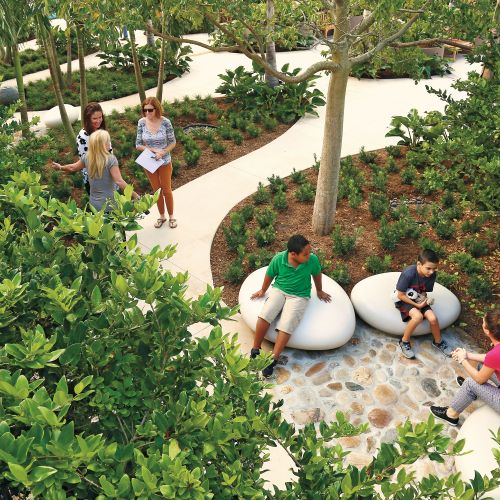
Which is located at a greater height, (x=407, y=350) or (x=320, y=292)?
(x=320, y=292)

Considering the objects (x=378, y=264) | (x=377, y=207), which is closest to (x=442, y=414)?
(x=378, y=264)

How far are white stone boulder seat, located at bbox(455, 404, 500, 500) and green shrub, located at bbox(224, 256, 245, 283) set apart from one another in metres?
2.97

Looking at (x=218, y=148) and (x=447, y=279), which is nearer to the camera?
(x=447, y=279)

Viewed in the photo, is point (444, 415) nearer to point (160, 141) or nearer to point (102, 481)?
point (102, 481)

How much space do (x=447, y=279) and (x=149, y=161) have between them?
3.99 meters

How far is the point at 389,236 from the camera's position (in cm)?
684

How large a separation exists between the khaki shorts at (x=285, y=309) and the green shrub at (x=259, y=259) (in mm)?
1104

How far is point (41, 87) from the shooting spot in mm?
13227

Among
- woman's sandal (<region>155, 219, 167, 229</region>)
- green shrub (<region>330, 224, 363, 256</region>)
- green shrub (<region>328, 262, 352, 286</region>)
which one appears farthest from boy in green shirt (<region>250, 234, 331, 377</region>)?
woman's sandal (<region>155, 219, 167, 229</region>)

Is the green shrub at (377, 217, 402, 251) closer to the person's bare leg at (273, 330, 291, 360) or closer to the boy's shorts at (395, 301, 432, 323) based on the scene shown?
the boy's shorts at (395, 301, 432, 323)

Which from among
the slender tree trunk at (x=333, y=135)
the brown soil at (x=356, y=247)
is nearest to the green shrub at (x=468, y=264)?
the brown soil at (x=356, y=247)

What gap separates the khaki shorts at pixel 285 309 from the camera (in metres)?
5.28

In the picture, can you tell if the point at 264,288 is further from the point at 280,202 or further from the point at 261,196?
the point at 261,196

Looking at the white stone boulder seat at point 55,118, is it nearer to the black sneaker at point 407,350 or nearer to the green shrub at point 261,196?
the green shrub at point 261,196
